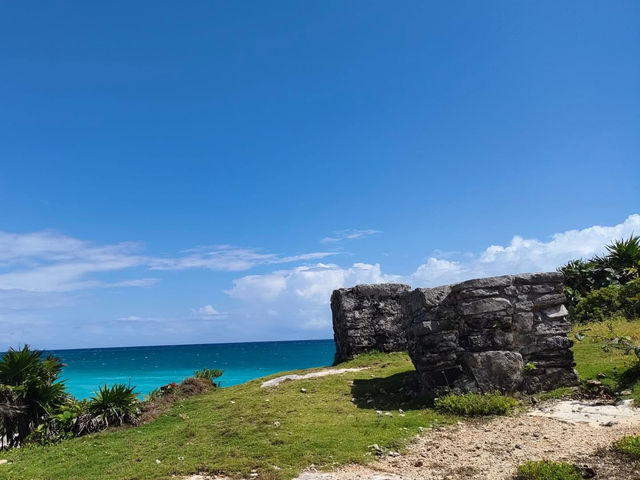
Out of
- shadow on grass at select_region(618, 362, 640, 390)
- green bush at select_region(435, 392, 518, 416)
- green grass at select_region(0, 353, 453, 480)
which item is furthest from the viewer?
shadow on grass at select_region(618, 362, 640, 390)

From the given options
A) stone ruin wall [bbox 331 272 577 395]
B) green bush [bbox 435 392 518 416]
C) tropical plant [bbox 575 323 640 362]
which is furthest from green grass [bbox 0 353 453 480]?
tropical plant [bbox 575 323 640 362]

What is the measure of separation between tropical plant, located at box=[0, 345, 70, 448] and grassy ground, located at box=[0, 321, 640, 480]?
1.58m

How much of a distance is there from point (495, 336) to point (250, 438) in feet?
18.6

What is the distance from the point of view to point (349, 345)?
18266 mm

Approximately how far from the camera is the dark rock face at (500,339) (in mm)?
10164

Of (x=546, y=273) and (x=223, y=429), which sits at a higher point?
(x=546, y=273)

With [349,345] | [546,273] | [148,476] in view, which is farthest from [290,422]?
[349,345]

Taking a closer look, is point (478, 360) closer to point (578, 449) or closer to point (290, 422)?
point (578, 449)

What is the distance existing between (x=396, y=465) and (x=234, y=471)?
2458 millimetres

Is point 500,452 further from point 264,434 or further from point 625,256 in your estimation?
point 625,256

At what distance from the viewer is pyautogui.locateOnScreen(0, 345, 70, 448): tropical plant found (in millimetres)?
11902

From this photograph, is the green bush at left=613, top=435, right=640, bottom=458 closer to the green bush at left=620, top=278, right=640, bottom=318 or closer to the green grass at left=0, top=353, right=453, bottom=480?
the green grass at left=0, top=353, right=453, bottom=480

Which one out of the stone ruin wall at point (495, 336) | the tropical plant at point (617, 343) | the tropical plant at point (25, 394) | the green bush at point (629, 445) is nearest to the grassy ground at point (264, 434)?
the tropical plant at point (617, 343)

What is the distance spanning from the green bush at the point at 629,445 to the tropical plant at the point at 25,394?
41.6 feet
